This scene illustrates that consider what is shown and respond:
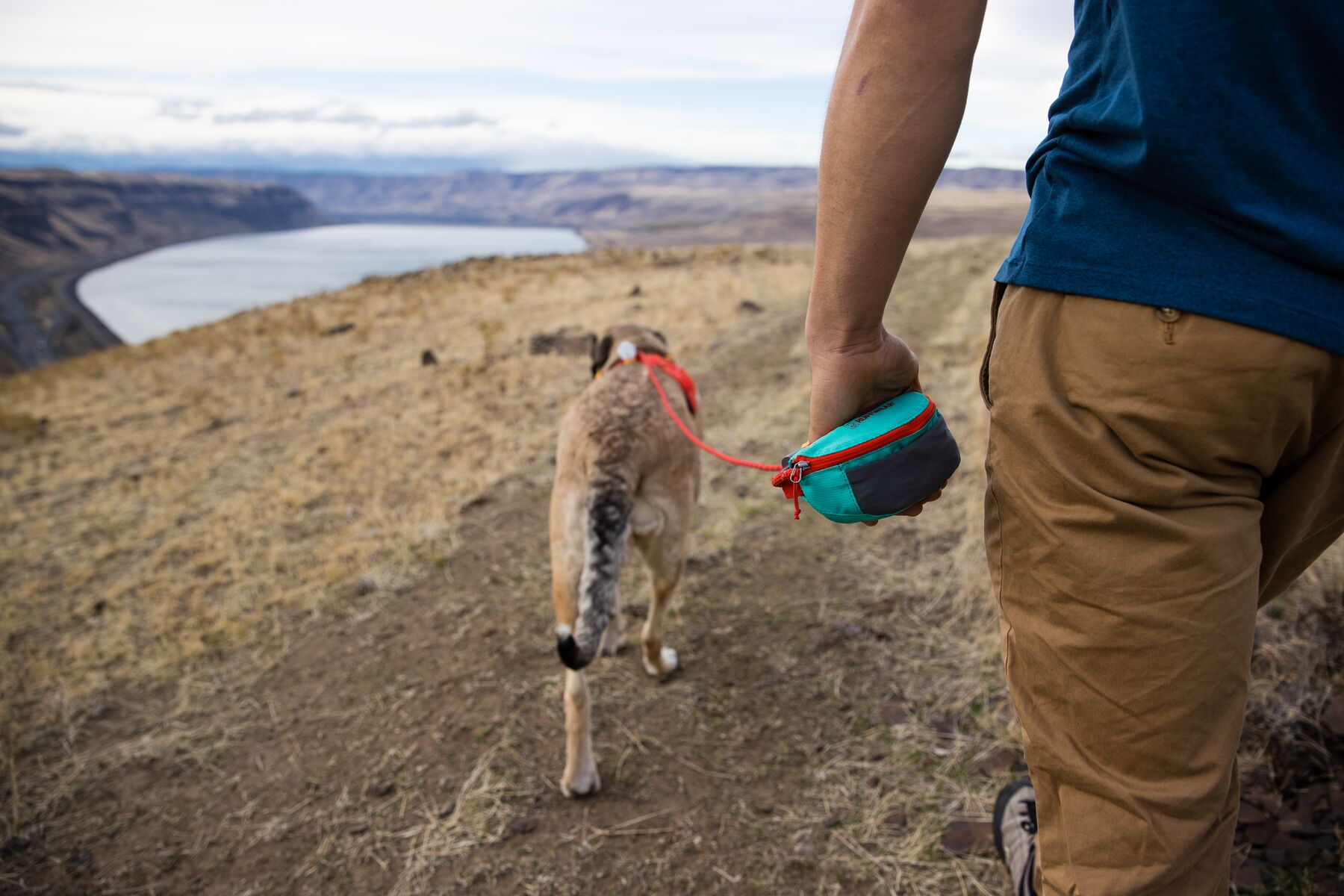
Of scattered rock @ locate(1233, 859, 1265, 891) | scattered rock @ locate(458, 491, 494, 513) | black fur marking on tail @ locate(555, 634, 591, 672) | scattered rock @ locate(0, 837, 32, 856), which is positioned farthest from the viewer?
scattered rock @ locate(458, 491, 494, 513)

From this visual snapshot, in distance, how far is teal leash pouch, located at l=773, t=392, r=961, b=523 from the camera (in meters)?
1.40

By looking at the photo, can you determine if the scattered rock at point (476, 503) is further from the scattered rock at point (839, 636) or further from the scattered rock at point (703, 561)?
the scattered rock at point (839, 636)

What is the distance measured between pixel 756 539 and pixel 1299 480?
428cm

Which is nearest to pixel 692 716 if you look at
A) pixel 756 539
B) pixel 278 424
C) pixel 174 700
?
pixel 756 539

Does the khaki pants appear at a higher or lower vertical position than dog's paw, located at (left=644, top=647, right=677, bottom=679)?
higher

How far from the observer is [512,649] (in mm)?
4316

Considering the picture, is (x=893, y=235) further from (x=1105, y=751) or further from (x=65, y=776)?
(x=65, y=776)

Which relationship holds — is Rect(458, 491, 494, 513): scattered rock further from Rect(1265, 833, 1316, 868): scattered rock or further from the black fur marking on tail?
Rect(1265, 833, 1316, 868): scattered rock

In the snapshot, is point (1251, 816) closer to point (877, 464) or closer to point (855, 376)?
point (877, 464)

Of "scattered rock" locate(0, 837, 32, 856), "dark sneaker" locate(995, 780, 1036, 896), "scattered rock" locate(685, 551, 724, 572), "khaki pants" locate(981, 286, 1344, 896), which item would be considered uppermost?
"khaki pants" locate(981, 286, 1344, 896)

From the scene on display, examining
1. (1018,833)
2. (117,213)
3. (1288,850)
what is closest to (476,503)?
(1018,833)

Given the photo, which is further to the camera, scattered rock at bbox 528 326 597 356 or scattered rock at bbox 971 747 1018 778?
scattered rock at bbox 528 326 597 356

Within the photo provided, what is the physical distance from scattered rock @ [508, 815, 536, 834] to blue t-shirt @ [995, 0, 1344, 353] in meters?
3.06

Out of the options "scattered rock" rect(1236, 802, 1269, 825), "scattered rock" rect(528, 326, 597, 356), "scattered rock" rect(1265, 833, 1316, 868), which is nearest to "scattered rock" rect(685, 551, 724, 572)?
"scattered rock" rect(1236, 802, 1269, 825)
